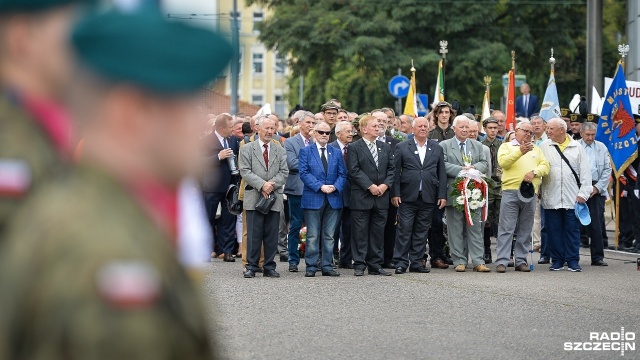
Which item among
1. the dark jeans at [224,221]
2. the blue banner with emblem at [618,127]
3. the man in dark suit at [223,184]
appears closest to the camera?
the man in dark suit at [223,184]

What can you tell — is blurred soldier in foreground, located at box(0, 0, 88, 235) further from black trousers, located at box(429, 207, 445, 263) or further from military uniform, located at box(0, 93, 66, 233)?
black trousers, located at box(429, 207, 445, 263)

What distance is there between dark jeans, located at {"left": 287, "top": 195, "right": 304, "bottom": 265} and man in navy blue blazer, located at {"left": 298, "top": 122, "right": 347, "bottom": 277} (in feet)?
2.64

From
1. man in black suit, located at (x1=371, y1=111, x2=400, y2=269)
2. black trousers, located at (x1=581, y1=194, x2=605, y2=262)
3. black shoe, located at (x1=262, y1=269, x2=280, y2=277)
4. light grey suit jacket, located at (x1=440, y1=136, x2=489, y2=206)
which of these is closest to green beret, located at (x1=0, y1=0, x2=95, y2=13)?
black shoe, located at (x1=262, y1=269, x2=280, y2=277)

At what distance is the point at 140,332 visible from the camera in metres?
1.67

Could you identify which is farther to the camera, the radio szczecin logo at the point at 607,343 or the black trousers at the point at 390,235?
the black trousers at the point at 390,235

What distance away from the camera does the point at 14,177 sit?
7.18ft

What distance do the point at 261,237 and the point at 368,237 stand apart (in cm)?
141

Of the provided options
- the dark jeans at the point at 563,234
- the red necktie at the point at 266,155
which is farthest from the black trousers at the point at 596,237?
the red necktie at the point at 266,155

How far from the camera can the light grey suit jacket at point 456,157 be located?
644 inches

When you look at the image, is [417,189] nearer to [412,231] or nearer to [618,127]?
[412,231]

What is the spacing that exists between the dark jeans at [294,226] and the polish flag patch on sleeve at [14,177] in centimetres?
1412

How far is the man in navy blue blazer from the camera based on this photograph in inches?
611

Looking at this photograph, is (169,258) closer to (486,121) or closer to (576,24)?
(486,121)

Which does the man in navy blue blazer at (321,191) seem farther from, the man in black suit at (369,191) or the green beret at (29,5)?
the green beret at (29,5)
